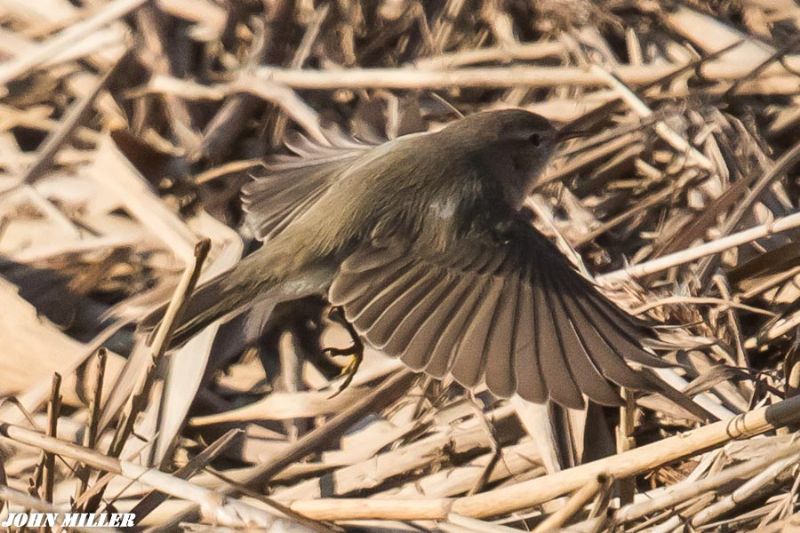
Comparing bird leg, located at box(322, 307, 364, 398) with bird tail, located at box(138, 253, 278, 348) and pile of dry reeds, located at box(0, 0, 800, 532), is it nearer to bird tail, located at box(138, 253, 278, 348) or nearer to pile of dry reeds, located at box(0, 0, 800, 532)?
pile of dry reeds, located at box(0, 0, 800, 532)

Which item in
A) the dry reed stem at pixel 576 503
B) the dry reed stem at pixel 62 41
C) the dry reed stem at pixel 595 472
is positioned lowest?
the dry reed stem at pixel 576 503

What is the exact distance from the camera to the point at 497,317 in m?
3.48

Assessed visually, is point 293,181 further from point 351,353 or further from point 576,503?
point 576,503

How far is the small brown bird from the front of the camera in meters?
3.29

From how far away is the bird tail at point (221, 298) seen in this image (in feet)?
11.6

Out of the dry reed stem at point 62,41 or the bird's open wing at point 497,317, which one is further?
the dry reed stem at point 62,41

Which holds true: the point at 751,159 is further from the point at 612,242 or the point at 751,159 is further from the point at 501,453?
the point at 501,453

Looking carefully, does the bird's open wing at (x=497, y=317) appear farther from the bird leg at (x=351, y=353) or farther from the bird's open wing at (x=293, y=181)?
the bird's open wing at (x=293, y=181)

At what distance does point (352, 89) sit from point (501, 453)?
157cm

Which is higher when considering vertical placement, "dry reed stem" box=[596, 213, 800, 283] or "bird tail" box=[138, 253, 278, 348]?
"bird tail" box=[138, 253, 278, 348]

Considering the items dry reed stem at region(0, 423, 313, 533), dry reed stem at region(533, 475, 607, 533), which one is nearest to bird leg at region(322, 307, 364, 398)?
dry reed stem at region(0, 423, 313, 533)

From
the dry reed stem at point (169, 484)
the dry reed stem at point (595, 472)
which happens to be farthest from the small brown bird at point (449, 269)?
the dry reed stem at point (169, 484)

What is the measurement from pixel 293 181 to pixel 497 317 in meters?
1.06

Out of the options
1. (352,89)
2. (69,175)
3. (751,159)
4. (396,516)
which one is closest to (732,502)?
(396,516)
